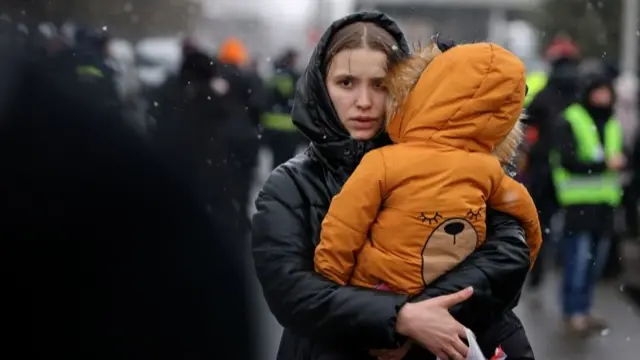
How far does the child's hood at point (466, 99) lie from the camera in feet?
5.08

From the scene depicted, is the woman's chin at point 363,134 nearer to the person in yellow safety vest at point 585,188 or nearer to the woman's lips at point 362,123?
the woman's lips at point 362,123

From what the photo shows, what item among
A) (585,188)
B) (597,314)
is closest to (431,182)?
(585,188)

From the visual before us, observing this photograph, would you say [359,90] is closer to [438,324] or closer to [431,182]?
[431,182]

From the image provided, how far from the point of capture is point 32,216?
1.93 meters

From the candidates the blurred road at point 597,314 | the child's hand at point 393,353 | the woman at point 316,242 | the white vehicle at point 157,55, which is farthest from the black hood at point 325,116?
the white vehicle at point 157,55

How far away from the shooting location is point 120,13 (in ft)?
17.4

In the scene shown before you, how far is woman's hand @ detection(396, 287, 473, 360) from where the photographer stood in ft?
5.06

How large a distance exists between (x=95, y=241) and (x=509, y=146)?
30.9 inches

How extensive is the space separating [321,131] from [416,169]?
213 mm

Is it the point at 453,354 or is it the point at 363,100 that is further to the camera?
the point at 363,100

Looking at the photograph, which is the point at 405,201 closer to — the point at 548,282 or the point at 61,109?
the point at 61,109

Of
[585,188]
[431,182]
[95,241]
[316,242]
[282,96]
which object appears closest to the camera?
[431,182]

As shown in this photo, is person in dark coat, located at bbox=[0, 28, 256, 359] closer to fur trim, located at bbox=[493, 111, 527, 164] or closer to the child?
the child

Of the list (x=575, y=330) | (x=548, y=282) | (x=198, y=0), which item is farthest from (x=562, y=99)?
(x=198, y=0)
